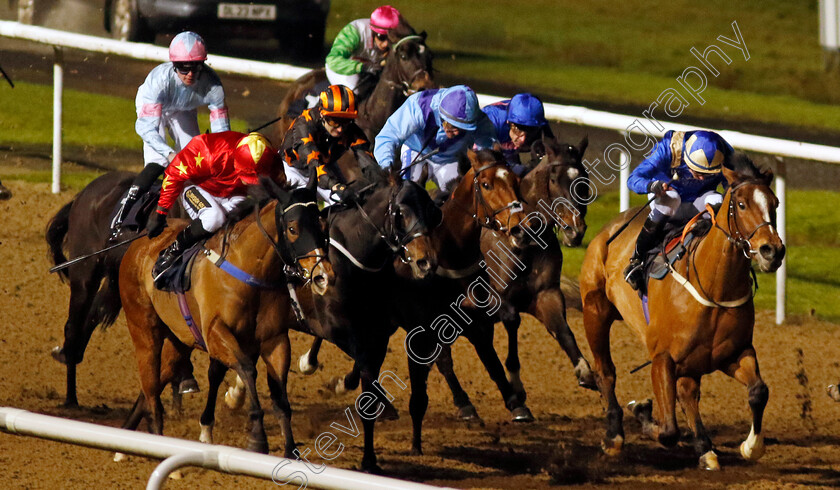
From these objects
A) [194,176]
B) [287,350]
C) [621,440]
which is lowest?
[621,440]

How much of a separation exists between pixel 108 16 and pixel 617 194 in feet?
21.0

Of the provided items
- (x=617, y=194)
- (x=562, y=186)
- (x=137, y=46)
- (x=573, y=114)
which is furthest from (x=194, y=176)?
(x=617, y=194)

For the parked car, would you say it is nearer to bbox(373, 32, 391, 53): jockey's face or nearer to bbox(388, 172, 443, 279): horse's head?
bbox(373, 32, 391, 53): jockey's face

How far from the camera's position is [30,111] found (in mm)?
13336

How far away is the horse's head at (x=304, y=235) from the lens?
5.77 metres

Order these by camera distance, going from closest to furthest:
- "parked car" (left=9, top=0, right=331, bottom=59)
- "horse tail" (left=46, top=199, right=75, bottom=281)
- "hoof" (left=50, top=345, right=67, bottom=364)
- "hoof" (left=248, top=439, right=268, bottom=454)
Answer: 1. "hoof" (left=248, top=439, right=268, bottom=454)
2. "hoof" (left=50, top=345, right=67, bottom=364)
3. "horse tail" (left=46, top=199, right=75, bottom=281)
4. "parked car" (left=9, top=0, right=331, bottom=59)

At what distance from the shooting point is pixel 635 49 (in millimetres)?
21281

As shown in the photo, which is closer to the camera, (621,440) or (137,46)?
(621,440)

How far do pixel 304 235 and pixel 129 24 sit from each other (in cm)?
959

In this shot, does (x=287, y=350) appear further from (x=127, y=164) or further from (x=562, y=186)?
(x=127, y=164)

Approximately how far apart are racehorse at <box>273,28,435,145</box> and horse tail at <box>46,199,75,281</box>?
1856mm

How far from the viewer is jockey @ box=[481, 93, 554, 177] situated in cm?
732

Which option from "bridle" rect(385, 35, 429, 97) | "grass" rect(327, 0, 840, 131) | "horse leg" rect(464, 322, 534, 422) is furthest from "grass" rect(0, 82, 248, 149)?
"horse leg" rect(464, 322, 534, 422)

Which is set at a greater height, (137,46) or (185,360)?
(137,46)
